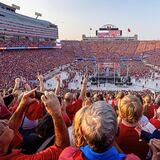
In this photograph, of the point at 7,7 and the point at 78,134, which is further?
the point at 7,7

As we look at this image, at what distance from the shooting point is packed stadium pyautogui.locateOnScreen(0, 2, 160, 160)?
2340 mm

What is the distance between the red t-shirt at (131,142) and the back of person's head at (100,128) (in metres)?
1.04

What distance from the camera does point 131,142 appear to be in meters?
3.26

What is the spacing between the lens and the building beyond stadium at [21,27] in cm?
6844

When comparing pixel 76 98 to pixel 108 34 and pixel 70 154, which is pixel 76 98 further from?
pixel 108 34

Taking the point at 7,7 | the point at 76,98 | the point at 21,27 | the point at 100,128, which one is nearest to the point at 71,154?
the point at 100,128

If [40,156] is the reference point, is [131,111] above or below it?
above

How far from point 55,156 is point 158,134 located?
910 millimetres

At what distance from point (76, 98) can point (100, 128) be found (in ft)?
21.8

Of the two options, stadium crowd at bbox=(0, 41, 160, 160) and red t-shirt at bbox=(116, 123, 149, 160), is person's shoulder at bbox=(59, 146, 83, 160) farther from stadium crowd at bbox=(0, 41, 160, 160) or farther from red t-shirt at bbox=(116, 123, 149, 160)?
red t-shirt at bbox=(116, 123, 149, 160)

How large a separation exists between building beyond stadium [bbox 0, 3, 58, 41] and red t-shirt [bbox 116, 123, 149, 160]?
Answer: 211 feet

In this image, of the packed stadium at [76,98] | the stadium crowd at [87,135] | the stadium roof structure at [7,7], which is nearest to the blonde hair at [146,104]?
the packed stadium at [76,98]

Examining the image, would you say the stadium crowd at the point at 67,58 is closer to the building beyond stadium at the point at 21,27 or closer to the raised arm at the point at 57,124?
the building beyond stadium at the point at 21,27

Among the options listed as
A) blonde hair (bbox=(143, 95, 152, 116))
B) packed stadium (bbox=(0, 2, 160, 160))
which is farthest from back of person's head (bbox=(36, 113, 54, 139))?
blonde hair (bbox=(143, 95, 152, 116))
